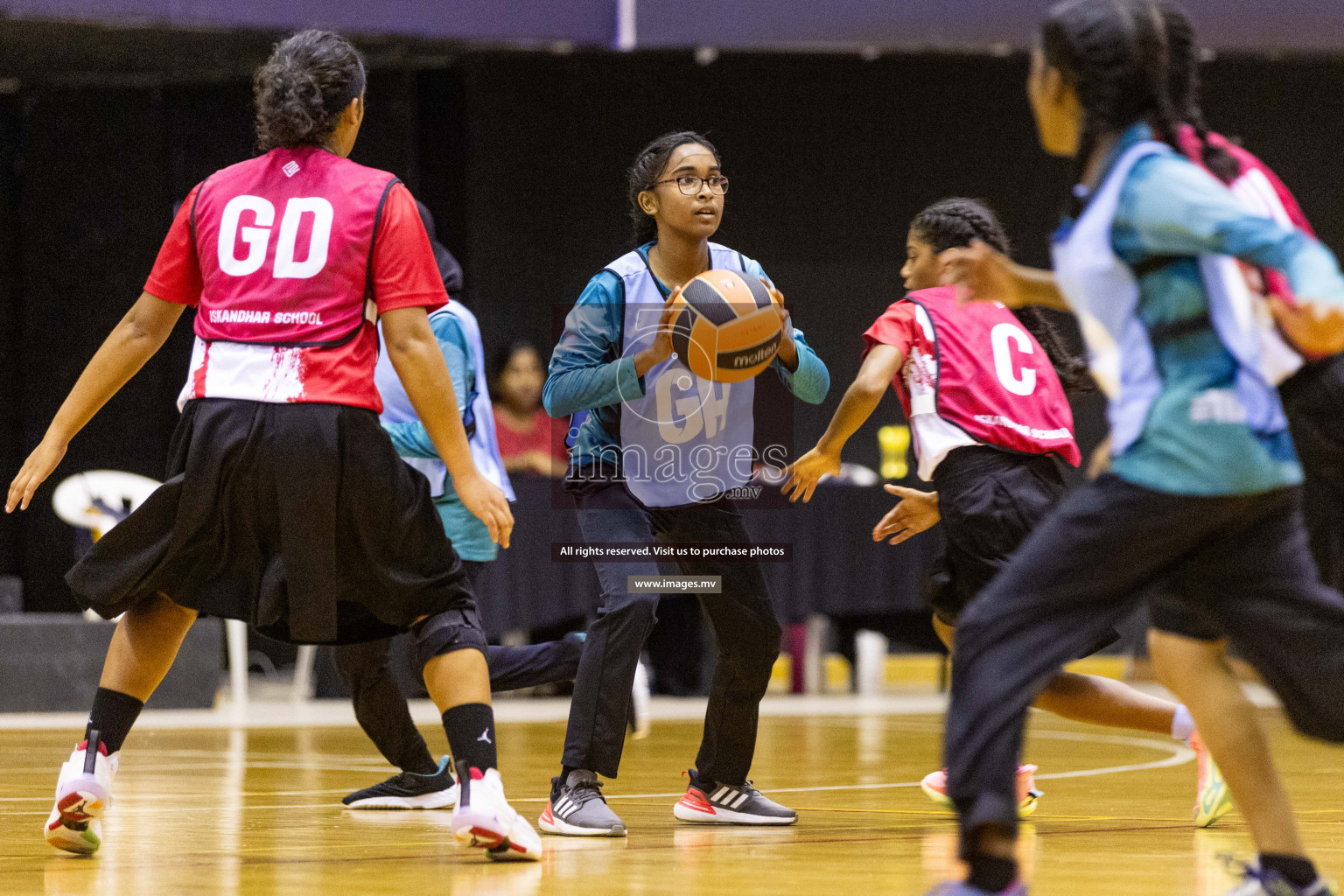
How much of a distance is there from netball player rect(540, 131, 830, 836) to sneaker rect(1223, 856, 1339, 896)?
175cm

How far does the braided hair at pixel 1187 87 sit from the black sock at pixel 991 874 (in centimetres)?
118

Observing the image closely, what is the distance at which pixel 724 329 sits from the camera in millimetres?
4145

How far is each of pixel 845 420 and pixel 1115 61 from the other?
1775 millimetres

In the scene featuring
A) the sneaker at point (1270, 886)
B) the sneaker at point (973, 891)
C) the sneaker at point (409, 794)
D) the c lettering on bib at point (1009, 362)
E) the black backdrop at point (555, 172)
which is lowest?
the sneaker at point (409, 794)

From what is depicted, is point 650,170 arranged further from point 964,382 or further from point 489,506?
point 489,506

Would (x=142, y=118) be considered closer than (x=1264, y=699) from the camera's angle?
No

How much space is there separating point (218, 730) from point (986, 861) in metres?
6.19

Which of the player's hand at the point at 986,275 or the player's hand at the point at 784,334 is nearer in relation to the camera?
the player's hand at the point at 986,275

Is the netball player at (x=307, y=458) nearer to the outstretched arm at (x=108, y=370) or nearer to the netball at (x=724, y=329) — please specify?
the outstretched arm at (x=108, y=370)

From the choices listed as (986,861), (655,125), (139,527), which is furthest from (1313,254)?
(655,125)

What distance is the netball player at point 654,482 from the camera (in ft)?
13.9

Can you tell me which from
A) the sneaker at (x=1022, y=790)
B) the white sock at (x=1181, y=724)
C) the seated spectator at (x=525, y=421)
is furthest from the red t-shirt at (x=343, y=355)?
the seated spectator at (x=525, y=421)

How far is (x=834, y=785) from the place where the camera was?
5.44 metres

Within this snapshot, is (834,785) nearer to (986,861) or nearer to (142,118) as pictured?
(986,861)
